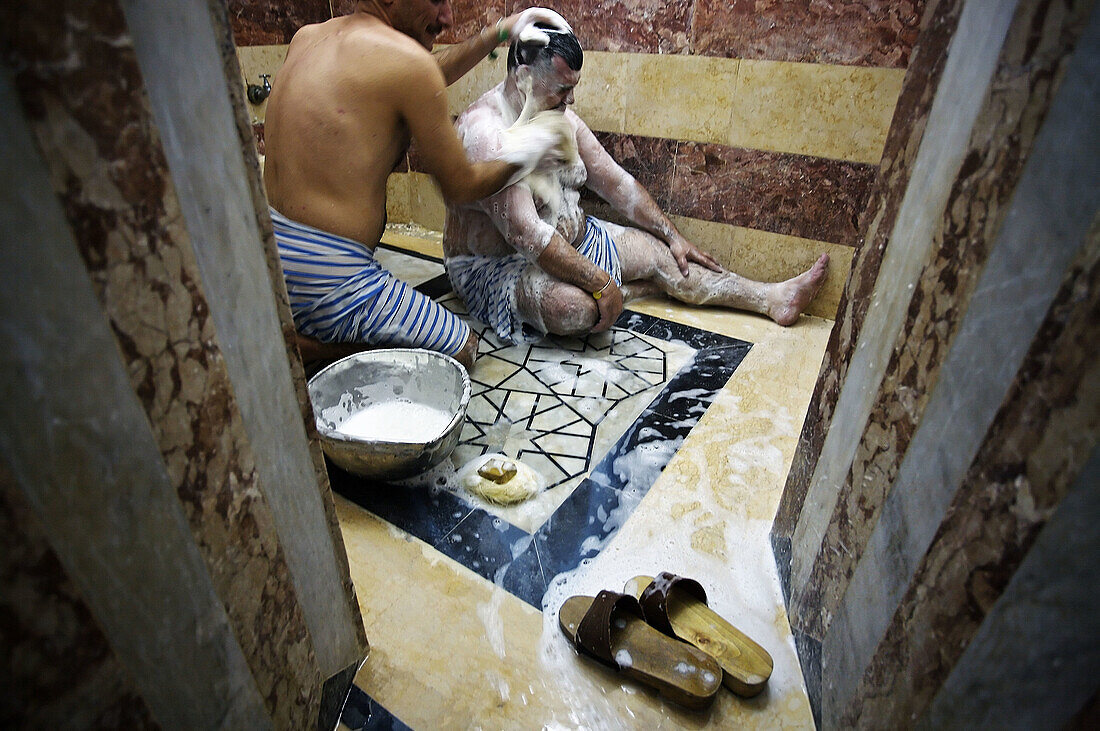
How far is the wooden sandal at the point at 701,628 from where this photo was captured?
1.19m

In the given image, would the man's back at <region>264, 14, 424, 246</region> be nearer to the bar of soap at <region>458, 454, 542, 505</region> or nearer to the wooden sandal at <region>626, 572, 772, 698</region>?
the bar of soap at <region>458, 454, 542, 505</region>

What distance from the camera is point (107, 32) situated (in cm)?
50

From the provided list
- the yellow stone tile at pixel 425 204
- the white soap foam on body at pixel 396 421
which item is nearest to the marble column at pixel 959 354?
the white soap foam on body at pixel 396 421

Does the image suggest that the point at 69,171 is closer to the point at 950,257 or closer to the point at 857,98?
the point at 950,257

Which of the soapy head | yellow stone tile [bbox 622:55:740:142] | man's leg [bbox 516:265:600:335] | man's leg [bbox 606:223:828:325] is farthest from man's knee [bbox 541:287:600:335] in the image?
yellow stone tile [bbox 622:55:740:142]

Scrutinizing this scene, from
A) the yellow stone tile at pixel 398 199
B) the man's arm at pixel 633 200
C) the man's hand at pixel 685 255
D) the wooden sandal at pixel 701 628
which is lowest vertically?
the yellow stone tile at pixel 398 199

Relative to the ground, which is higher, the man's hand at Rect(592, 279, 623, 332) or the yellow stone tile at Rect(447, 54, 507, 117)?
the yellow stone tile at Rect(447, 54, 507, 117)

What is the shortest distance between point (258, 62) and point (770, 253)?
9.33ft

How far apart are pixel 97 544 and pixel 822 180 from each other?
8.72 ft

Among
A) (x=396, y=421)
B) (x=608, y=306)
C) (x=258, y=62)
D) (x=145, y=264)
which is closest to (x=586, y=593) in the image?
(x=396, y=421)

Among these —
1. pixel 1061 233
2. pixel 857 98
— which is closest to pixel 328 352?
pixel 1061 233

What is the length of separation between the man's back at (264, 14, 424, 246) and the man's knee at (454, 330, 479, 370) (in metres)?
0.53

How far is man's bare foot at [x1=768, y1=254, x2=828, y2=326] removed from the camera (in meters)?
2.55

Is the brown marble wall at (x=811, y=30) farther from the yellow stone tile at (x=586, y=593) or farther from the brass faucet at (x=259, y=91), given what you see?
the brass faucet at (x=259, y=91)
